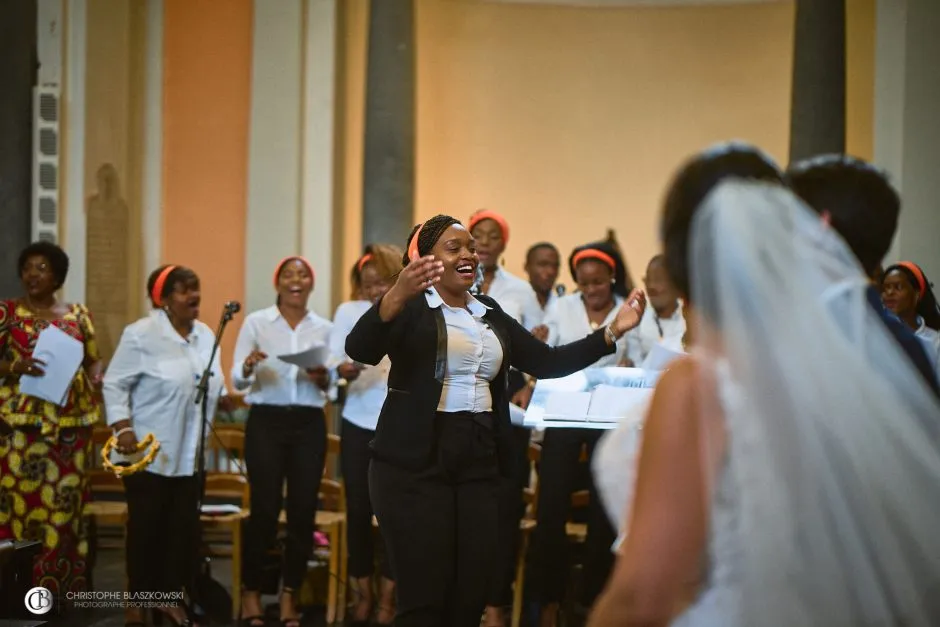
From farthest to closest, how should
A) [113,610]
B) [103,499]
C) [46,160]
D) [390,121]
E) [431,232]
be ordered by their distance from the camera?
[390,121] < [46,160] < [103,499] < [113,610] < [431,232]

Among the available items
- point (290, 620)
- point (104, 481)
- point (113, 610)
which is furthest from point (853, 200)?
point (104, 481)

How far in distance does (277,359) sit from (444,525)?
259cm

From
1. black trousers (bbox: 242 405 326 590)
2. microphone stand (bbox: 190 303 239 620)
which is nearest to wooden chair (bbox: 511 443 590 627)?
black trousers (bbox: 242 405 326 590)

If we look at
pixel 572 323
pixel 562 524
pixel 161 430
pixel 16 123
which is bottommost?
pixel 562 524

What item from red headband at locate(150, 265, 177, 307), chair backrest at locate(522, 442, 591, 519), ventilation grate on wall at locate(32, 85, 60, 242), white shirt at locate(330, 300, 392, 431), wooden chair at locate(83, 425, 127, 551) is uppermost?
ventilation grate on wall at locate(32, 85, 60, 242)

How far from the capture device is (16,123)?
805 centimetres

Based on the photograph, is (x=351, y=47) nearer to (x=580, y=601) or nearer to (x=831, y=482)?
(x=580, y=601)

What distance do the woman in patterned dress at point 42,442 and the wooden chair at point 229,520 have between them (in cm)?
73

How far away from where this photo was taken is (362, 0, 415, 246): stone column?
878 cm

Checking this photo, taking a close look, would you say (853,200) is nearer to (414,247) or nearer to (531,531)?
(414,247)

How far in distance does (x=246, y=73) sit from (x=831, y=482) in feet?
26.0

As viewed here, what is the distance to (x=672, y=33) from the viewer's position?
32.8 ft

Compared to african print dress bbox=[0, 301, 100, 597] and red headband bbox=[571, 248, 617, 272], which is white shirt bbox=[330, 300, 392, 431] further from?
african print dress bbox=[0, 301, 100, 597]

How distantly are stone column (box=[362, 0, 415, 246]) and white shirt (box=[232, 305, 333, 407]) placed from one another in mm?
2312
